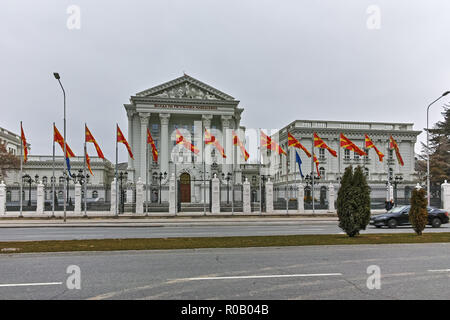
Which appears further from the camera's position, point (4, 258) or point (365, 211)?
point (365, 211)

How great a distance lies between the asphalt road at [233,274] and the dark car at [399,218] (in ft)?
32.9

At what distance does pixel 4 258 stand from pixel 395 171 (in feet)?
221

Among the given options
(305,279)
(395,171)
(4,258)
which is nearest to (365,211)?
(305,279)

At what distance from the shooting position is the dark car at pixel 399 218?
2116 centimetres

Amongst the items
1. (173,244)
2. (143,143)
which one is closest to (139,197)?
(173,244)

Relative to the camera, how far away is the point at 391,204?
34656 mm

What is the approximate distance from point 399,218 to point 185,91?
43504 millimetres

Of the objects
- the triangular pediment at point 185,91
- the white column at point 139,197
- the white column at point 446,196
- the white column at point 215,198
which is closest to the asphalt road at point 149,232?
the white column at point 139,197

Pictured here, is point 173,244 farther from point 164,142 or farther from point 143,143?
point 143,143

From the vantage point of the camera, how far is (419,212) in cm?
1482

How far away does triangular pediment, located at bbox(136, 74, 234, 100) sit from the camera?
5731 centimetres

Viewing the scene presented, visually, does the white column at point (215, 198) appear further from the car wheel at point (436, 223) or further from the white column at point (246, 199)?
the car wheel at point (436, 223)
